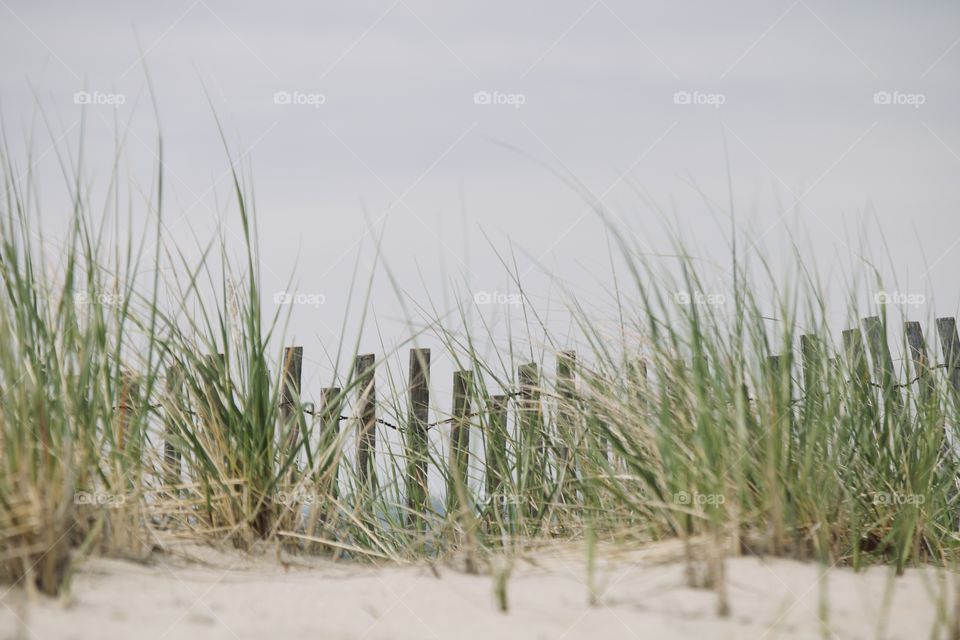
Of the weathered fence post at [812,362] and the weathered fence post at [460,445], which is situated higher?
the weathered fence post at [812,362]

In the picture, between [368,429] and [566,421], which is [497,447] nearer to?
[566,421]

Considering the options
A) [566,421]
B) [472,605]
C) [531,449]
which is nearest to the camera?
[472,605]

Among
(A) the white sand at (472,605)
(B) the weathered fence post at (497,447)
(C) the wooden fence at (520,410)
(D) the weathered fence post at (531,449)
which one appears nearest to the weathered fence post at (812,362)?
(C) the wooden fence at (520,410)

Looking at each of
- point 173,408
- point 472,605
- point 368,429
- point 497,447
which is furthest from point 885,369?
point 173,408

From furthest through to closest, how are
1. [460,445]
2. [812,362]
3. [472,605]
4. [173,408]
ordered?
[460,445], [812,362], [173,408], [472,605]

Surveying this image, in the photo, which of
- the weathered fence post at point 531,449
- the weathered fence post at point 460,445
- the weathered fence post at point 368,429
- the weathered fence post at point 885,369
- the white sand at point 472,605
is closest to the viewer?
the white sand at point 472,605

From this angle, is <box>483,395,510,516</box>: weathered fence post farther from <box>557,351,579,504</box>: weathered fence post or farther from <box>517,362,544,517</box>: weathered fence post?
<box>557,351,579,504</box>: weathered fence post

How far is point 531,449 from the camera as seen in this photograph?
242 cm

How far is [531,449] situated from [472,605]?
1070mm

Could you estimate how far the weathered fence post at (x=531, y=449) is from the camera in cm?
243

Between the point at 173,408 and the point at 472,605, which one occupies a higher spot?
the point at 173,408

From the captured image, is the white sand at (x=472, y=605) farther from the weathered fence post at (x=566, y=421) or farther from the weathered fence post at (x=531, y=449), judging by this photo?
the weathered fence post at (x=531, y=449)

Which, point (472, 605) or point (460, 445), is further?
point (460, 445)

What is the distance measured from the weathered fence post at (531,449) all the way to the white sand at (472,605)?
0.82 m
